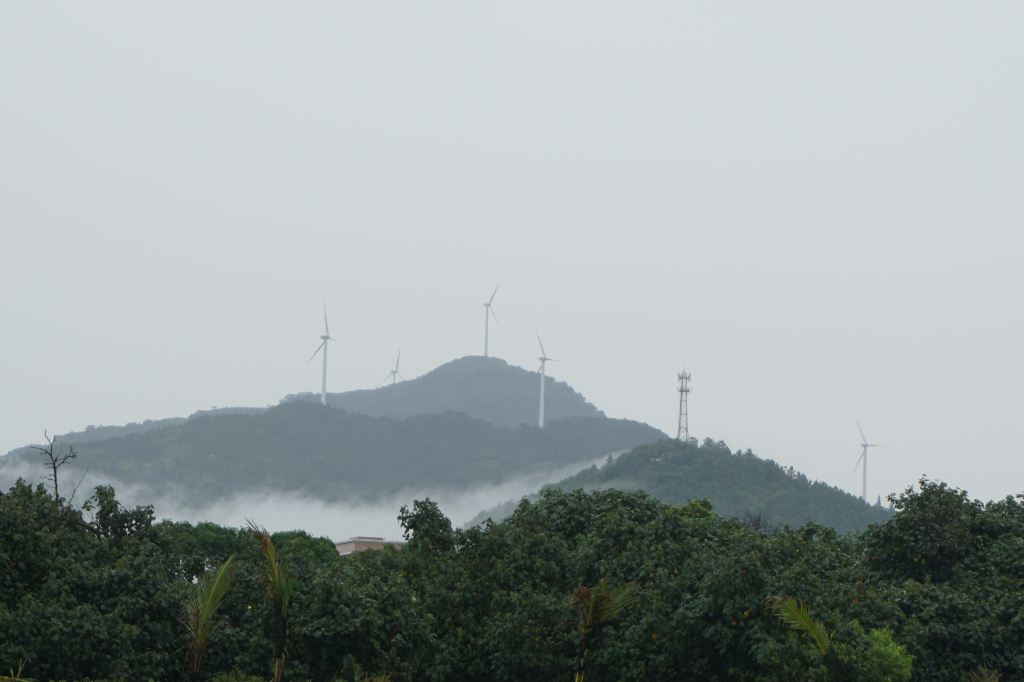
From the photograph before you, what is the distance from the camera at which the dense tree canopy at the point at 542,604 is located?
2062 centimetres

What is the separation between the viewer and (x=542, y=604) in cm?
2247

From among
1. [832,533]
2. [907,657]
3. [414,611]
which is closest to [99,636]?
[414,611]

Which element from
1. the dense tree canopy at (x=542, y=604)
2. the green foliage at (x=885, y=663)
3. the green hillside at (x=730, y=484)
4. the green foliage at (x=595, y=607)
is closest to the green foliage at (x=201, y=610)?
the dense tree canopy at (x=542, y=604)

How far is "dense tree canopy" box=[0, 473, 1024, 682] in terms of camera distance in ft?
67.7

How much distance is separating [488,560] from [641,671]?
434 centimetres

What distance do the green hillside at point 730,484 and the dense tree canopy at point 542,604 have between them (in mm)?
110968

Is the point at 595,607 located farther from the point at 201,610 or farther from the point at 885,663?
the point at 201,610

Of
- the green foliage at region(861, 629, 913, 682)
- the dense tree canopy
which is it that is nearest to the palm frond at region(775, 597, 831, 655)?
the dense tree canopy

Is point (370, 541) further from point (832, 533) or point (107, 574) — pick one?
point (107, 574)

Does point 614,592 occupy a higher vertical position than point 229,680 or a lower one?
higher

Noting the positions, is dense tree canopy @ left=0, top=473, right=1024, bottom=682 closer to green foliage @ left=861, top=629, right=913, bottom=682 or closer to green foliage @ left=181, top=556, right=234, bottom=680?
green foliage @ left=861, top=629, right=913, bottom=682

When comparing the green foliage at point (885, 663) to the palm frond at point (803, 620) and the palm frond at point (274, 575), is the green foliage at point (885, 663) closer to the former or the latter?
the palm frond at point (803, 620)

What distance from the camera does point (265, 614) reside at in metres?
21.9

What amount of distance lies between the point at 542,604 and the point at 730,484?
135 m
